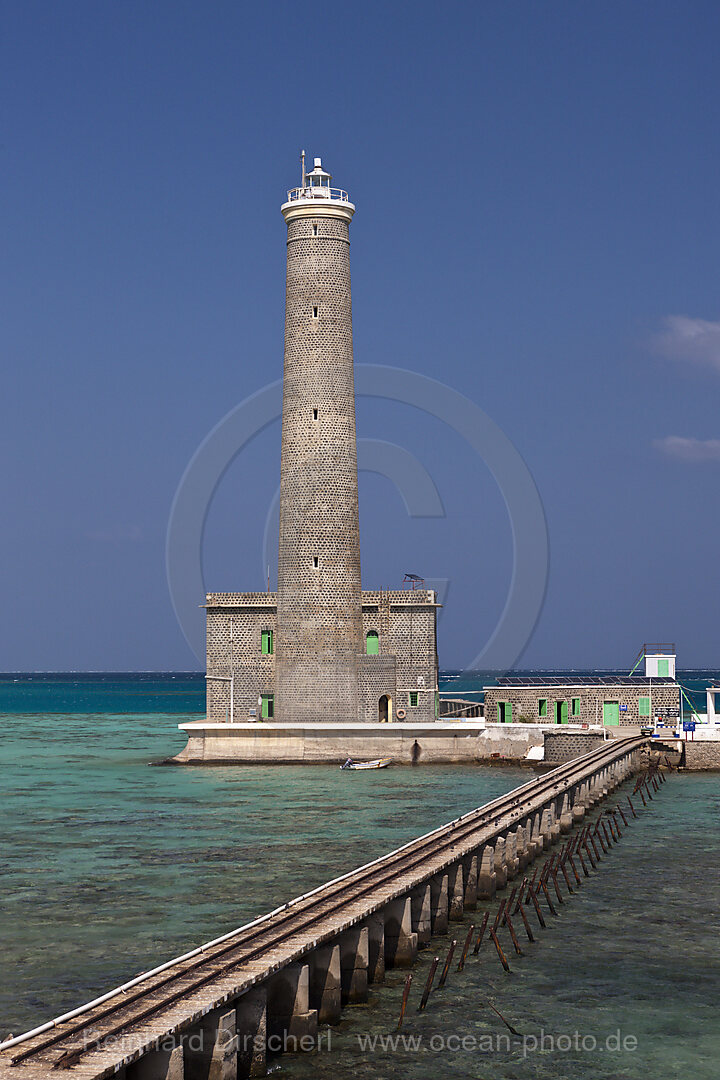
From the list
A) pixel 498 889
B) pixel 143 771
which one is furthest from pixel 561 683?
pixel 498 889

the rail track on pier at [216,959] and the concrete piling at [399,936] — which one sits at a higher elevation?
the rail track on pier at [216,959]

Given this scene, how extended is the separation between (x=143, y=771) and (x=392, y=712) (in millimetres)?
12068

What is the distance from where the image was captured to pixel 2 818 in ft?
138

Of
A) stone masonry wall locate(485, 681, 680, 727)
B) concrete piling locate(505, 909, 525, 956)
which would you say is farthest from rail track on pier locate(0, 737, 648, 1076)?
stone masonry wall locate(485, 681, 680, 727)

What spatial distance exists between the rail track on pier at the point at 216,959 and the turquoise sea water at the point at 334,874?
1.52 m

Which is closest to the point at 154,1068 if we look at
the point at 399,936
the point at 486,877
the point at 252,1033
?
the point at 252,1033

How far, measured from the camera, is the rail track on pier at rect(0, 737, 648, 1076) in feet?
45.7

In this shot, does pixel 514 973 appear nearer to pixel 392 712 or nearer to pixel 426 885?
pixel 426 885

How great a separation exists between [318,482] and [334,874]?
30236 mm

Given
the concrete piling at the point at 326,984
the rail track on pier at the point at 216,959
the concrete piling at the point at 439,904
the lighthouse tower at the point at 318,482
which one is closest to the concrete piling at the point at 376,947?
the rail track on pier at the point at 216,959

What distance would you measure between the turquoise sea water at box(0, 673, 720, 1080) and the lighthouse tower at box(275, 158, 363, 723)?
4820 mm

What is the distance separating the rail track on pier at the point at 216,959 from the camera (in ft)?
45.7

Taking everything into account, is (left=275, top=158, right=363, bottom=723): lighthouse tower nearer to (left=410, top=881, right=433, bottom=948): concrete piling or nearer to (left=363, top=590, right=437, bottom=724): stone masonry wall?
(left=363, top=590, right=437, bottom=724): stone masonry wall

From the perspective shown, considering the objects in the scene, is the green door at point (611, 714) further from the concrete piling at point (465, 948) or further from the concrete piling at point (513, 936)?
the concrete piling at point (465, 948)
